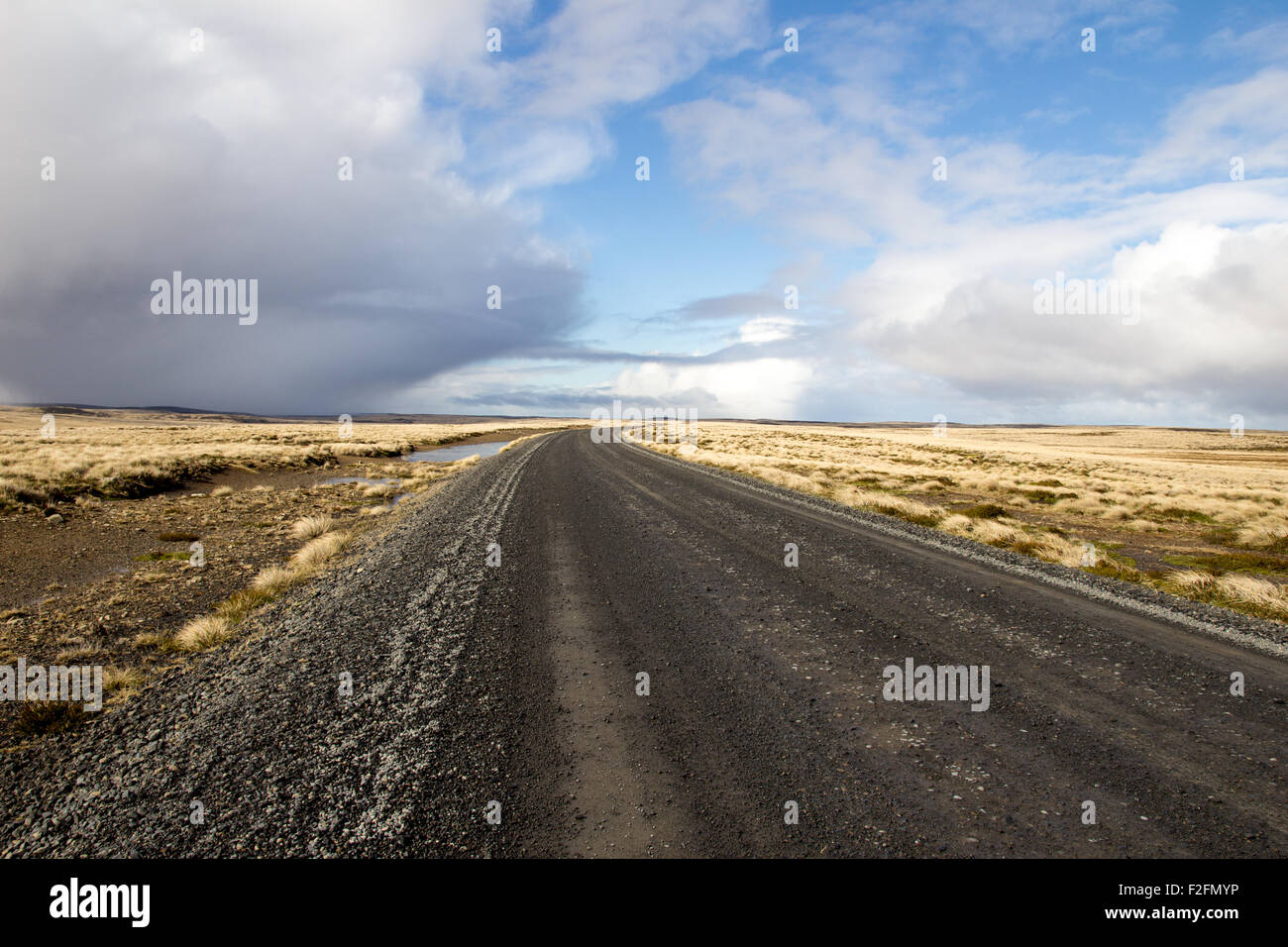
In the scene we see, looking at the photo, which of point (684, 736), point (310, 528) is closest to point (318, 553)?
point (310, 528)

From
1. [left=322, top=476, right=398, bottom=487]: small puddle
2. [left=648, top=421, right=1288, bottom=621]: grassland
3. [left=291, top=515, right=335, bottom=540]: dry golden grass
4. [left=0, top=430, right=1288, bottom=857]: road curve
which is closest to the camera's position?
[left=0, top=430, right=1288, bottom=857]: road curve

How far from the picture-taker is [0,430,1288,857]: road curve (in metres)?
3.74

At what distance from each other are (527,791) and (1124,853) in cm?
364

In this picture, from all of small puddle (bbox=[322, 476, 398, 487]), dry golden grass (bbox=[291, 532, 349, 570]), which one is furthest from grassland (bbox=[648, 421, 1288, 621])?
small puddle (bbox=[322, 476, 398, 487])

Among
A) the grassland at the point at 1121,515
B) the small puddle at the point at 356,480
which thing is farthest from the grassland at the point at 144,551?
the grassland at the point at 1121,515

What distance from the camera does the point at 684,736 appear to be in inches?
191

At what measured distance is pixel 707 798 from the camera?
4023mm

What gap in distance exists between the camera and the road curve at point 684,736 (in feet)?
12.3

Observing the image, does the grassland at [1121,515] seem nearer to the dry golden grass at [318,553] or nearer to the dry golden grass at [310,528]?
the dry golden grass at [318,553]

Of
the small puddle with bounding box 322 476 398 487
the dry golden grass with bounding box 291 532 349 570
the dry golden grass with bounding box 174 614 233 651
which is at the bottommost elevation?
the dry golden grass with bounding box 174 614 233 651

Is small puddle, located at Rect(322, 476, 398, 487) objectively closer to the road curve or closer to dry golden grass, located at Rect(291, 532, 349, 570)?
dry golden grass, located at Rect(291, 532, 349, 570)

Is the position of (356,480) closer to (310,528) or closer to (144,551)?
(310,528)

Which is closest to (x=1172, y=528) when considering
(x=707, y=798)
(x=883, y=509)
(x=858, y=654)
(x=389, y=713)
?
(x=883, y=509)

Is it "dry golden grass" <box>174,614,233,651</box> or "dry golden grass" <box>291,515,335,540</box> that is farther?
"dry golden grass" <box>291,515,335,540</box>
